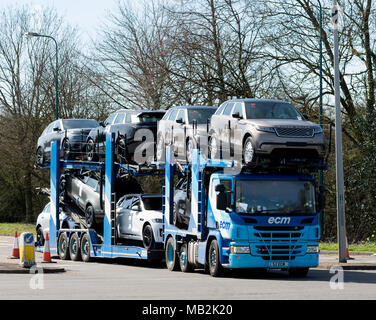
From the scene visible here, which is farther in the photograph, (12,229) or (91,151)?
(12,229)

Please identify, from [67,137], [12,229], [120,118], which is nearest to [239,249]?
[120,118]

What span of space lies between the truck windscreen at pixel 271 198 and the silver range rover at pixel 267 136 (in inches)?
20.4

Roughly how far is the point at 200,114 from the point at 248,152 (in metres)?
3.58

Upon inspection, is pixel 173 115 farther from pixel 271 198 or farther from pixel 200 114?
pixel 271 198

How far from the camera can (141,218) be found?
879 inches

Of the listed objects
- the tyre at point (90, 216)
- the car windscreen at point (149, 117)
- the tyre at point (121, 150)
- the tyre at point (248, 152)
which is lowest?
the tyre at point (90, 216)

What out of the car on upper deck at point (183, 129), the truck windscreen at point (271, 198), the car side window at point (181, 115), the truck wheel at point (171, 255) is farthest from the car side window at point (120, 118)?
the truck windscreen at point (271, 198)

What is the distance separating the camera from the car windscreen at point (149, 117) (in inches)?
925

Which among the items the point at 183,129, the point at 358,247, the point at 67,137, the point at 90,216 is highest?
the point at 67,137

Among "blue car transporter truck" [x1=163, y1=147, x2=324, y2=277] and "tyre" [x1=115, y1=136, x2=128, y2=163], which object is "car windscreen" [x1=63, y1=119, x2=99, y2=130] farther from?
"blue car transporter truck" [x1=163, y1=147, x2=324, y2=277]

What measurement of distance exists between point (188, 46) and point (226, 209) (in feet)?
61.6

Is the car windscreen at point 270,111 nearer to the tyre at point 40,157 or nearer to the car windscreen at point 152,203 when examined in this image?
the car windscreen at point 152,203

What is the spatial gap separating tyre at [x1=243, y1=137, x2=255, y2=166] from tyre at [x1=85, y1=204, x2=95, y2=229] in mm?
8146
